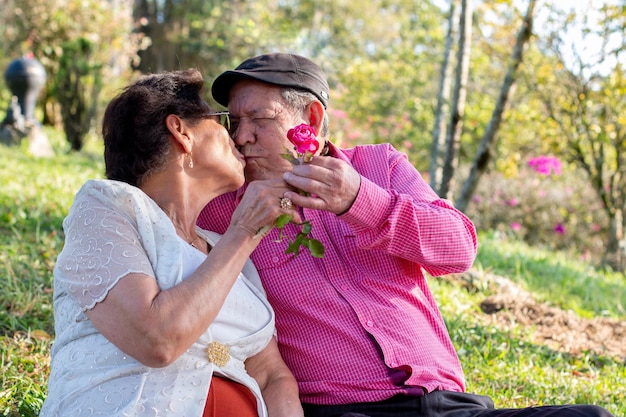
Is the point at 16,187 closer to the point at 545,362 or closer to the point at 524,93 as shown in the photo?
the point at 545,362

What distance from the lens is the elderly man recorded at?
255 centimetres

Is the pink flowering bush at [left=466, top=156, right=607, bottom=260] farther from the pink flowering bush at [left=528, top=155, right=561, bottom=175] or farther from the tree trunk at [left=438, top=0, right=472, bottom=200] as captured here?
the tree trunk at [left=438, top=0, right=472, bottom=200]

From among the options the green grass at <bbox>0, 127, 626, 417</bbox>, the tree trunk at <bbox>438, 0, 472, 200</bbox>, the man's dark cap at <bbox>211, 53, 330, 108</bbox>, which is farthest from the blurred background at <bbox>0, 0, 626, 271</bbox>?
the man's dark cap at <bbox>211, 53, 330, 108</bbox>

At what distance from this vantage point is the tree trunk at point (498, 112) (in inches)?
295

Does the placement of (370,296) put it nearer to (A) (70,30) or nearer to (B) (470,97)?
(B) (470,97)

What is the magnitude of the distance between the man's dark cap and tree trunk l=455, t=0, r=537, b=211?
4924mm

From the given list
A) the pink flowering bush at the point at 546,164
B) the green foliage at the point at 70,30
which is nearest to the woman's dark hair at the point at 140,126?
the pink flowering bush at the point at 546,164

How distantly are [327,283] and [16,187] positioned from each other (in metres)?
5.04

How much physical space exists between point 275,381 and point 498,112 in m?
5.76

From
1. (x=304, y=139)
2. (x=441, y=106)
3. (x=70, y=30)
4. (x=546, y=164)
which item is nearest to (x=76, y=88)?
(x=70, y=30)

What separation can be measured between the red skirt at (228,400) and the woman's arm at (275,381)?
14 cm

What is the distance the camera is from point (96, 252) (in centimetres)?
212

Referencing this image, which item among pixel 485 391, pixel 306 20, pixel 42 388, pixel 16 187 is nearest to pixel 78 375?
pixel 42 388

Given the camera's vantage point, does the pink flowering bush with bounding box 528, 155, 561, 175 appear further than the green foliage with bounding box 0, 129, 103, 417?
Yes
